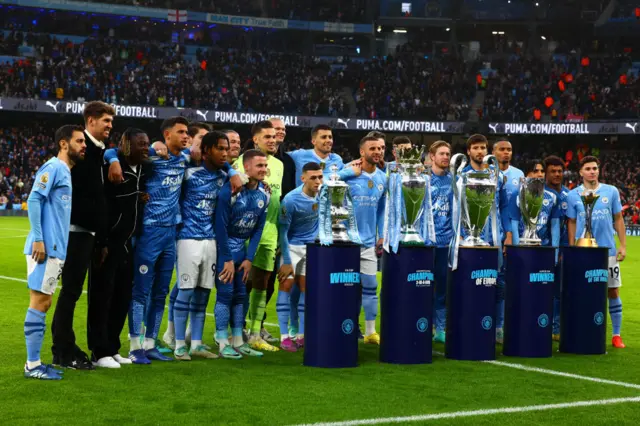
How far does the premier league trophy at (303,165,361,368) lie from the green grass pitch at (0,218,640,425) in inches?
6.8

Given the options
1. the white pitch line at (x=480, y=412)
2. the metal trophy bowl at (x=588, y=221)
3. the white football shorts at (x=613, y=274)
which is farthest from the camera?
the white football shorts at (x=613, y=274)

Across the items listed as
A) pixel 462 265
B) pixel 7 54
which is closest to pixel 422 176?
pixel 462 265

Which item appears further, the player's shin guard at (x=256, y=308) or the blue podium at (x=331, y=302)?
the player's shin guard at (x=256, y=308)

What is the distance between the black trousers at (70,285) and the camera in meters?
6.55

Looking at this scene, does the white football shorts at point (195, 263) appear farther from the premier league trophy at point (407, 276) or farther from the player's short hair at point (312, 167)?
the premier league trophy at point (407, 276)

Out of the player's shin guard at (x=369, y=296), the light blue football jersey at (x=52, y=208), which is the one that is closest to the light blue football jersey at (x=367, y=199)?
the player's shin guard at (x=369, y=296)

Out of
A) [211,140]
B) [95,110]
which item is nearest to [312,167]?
[211,140]

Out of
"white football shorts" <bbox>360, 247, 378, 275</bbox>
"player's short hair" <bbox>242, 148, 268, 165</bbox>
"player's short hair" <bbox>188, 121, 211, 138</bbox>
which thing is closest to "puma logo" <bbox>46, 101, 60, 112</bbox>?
"player's short hair" <bbox>188, 121, 211, 138</bbox>

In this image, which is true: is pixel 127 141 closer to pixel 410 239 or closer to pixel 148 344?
pixel 148 344

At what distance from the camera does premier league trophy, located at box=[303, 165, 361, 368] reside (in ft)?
23.3

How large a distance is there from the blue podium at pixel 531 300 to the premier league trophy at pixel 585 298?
1.25 ft

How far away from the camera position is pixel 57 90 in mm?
39938

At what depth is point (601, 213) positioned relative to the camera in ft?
29.4

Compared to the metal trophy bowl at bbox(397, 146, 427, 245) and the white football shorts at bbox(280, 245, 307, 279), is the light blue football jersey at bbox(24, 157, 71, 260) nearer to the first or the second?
the white football shorts at bbox(280, 245, 307, 279)
